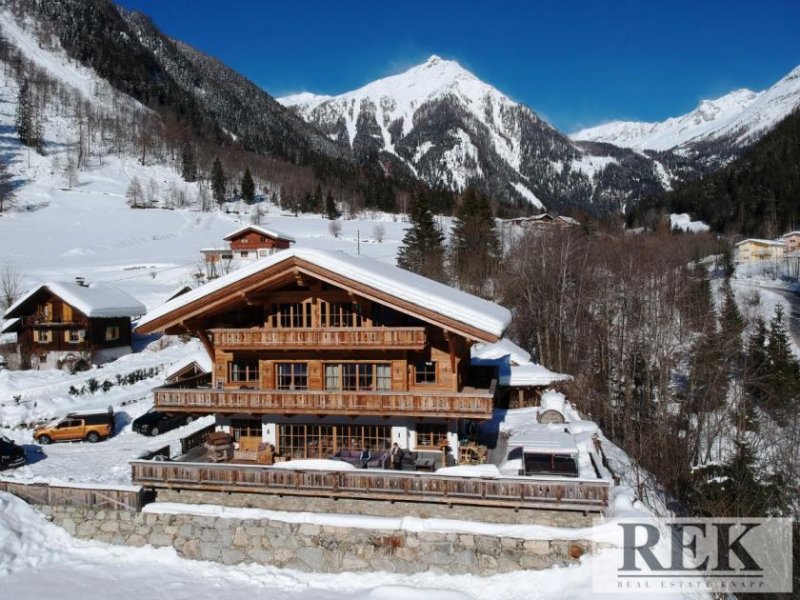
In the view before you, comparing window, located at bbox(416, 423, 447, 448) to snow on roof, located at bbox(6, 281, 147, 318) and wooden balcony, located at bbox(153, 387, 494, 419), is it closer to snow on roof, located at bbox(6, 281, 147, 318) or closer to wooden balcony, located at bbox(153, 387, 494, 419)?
wooden balcony, located at bbox(153, 387, 494, 419)

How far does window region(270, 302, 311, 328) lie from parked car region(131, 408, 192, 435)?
Result: 1213 centimetres

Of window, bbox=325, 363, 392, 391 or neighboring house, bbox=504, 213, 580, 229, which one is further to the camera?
neighboring house, bbox=504, 213, 580, 229

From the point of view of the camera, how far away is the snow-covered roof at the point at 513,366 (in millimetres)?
27906

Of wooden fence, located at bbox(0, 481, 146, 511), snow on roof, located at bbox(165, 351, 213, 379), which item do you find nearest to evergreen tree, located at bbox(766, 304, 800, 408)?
wooden fence, located at bbox(0, 481, 146, 511)

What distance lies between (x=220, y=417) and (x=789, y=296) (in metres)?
66.4

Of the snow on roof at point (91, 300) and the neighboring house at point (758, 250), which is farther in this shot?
the neighboring house at point (758, 250)

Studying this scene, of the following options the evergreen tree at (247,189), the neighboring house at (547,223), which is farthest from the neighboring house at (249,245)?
the evergreen tree at (247,189)

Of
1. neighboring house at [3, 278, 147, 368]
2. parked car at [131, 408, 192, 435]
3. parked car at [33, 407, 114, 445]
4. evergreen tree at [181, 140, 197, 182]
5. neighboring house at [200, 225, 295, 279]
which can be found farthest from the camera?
evergreen tree at [181, 140, 197, 182]

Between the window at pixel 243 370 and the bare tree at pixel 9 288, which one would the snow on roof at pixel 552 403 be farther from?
the bare tree at pixel 9 288

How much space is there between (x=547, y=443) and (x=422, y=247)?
42.6 m

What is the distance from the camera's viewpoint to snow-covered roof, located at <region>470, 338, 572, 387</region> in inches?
1099

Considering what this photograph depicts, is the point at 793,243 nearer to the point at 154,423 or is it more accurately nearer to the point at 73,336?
the point at 154,423

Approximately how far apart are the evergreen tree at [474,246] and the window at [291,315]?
1309 inches

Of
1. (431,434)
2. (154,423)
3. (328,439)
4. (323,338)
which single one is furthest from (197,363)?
(431,434)
